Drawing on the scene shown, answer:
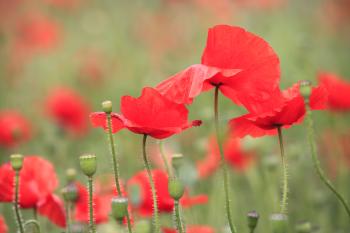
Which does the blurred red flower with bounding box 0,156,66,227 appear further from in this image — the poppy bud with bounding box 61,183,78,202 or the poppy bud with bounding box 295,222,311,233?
the poppy bud with bounding box 295,222,311,233

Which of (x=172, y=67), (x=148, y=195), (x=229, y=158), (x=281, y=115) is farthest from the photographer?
(x=172, y=67)

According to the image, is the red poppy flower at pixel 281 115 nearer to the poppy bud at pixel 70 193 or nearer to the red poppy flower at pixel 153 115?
the red poppy flower at pixel 153 115

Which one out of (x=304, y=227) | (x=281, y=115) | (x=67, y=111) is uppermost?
(x=67, y=111)

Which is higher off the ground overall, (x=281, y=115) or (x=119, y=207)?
(x=281, y=115)

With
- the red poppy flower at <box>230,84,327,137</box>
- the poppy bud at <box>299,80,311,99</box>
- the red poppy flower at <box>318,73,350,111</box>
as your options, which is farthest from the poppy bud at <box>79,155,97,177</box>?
the red poppy flower at <box>318,73,350,111</box>

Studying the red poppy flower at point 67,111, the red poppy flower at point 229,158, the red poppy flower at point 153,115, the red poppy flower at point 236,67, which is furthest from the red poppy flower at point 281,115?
the red poppy flower at point 67,111

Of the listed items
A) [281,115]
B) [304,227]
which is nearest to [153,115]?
[281,115]

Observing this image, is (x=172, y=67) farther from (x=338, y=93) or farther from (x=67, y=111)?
(x=338, y=93)
